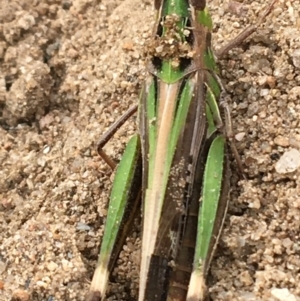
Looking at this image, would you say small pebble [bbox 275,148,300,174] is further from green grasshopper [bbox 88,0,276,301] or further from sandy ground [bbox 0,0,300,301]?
green grasshopper [bbox 88,0,276,301]

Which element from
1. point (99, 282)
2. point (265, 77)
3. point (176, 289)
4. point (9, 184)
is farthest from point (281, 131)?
point (9, 184)

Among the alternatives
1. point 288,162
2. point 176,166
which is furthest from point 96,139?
point 288,162

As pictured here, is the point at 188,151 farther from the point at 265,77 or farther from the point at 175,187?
the point at 265,77

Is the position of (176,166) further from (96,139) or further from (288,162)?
(96,139)

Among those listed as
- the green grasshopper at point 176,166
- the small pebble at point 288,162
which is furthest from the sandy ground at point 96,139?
the green grasshopper at point 176,166

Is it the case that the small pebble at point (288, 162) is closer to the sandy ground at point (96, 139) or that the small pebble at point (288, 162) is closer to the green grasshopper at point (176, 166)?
the sandy ground at point (96, 139)
